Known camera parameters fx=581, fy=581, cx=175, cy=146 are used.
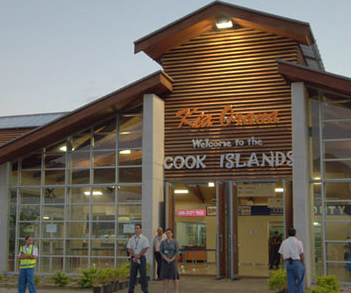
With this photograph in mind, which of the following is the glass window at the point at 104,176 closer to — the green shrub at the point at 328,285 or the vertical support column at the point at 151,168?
the vertical support column at the point at 151,168

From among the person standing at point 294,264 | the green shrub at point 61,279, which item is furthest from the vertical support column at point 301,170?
the green shrub at point 61,279

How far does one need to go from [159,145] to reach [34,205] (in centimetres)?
507

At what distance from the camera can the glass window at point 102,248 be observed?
18.8 meters

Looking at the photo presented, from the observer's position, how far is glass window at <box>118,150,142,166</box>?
1905 cm

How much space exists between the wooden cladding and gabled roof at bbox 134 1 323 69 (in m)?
0.34

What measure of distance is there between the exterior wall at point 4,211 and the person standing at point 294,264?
35.9 feet

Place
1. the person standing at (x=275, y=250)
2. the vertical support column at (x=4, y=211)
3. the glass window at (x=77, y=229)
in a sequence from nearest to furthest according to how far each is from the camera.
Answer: the glass window at (x=77, y=229) < the vertical support column at (x=4, y=211) < the person standing at (x=275, y=250)

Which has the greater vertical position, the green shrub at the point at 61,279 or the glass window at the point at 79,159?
the glass window at the point at 79,159

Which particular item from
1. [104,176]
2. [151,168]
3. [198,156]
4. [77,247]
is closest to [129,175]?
[104,176]

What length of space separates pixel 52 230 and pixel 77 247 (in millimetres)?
1138

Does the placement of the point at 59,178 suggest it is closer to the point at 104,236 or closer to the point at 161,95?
the point at 104,236

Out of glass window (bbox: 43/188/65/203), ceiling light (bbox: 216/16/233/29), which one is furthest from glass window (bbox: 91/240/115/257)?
ceiling light (bbox: 216/16/233/29)

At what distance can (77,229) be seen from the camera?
19406 millimetres

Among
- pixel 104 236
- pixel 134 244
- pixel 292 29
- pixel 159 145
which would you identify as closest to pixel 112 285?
pixel 134 244
